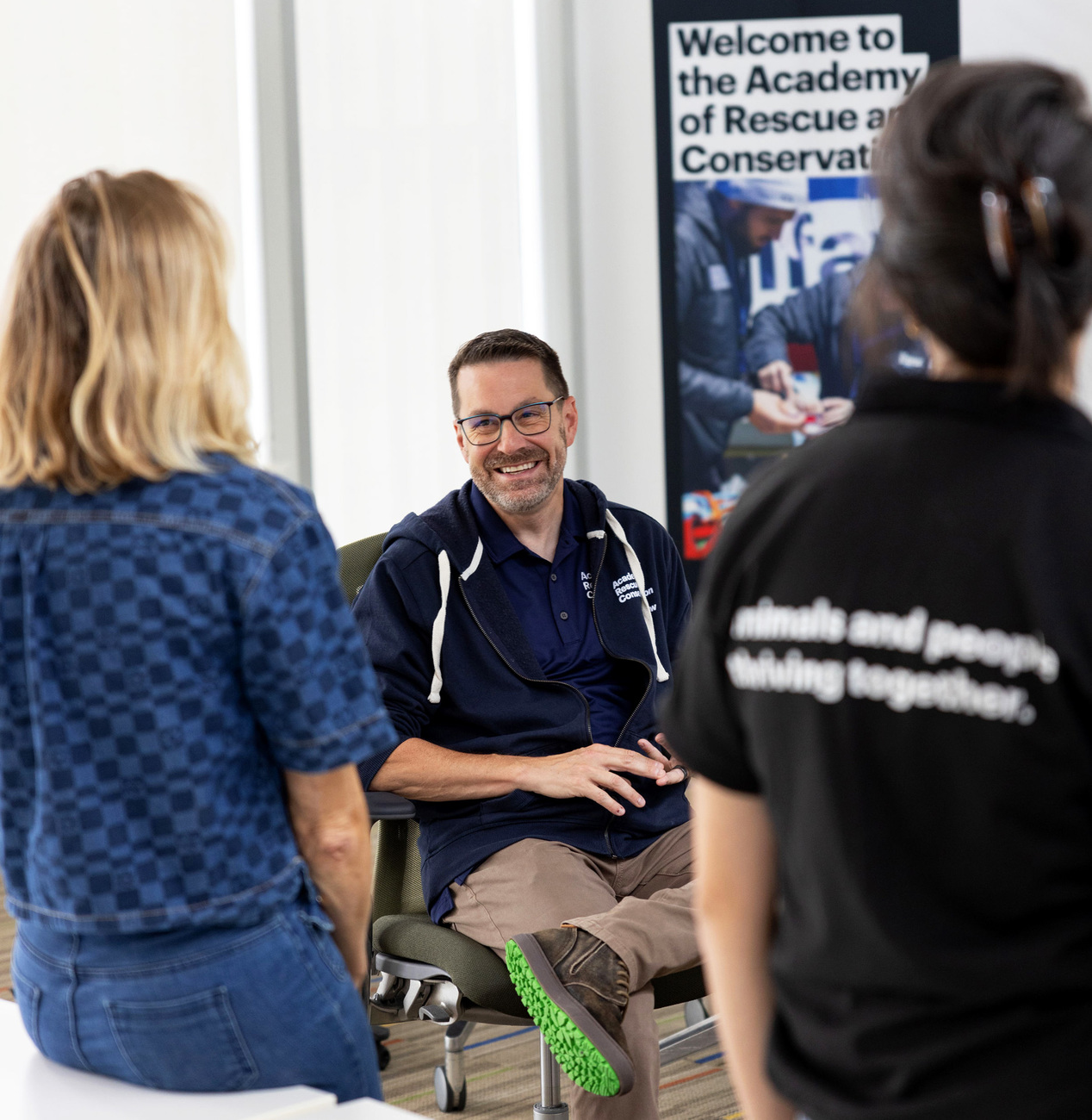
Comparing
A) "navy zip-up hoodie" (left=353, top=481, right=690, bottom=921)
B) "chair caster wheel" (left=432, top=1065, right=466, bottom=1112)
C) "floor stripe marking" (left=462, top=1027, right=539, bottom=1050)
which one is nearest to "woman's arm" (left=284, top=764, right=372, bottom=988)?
"navy zip-up hoodie" (left=353, top=481, right=690, bottom=921)

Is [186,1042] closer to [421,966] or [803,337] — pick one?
[421,966]

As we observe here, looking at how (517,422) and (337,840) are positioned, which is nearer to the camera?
(337,840)

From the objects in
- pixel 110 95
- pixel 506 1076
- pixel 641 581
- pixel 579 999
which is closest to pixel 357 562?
pixel 641 581

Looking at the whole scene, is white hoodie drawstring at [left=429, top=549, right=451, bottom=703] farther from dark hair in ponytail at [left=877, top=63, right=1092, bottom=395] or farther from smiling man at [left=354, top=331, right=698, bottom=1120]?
dark hair in ponytail at [left=877, top=63, right=1092, bottom=395]

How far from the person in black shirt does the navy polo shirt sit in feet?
4.94

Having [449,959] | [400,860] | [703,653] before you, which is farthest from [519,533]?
[703,653]

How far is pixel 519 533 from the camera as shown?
2496mm

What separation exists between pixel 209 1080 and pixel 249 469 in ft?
1.85

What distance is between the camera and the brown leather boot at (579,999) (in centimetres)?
177

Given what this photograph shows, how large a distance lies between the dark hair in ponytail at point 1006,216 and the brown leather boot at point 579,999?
1212mm

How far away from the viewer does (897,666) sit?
0.81m

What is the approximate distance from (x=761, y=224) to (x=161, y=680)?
3331 millimetres

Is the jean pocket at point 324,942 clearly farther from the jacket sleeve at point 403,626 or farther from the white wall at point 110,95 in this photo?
the white wall at point 110,95

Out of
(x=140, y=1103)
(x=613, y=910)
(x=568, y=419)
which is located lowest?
(x=613, y=910)
